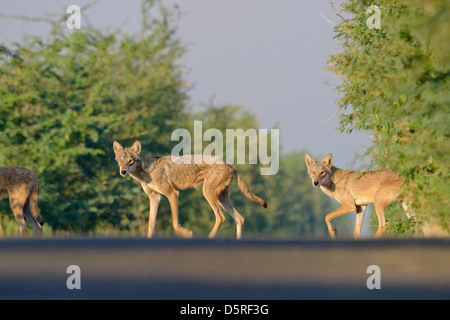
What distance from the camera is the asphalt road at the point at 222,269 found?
787cm

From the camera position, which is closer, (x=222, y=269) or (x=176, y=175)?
(x=222, y=269)

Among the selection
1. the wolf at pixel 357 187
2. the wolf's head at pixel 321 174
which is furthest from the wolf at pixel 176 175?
the wolf at pixel 357 187

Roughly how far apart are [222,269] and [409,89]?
4.55 m

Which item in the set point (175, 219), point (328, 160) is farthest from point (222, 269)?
point (328, 160)

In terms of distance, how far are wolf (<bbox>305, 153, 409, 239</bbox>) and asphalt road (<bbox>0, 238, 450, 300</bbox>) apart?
6368 millimetres

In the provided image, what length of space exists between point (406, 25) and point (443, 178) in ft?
8.03

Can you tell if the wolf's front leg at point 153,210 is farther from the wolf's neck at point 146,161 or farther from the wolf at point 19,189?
the wolf at point 19,189

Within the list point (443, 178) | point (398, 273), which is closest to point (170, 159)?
point (443, 178)

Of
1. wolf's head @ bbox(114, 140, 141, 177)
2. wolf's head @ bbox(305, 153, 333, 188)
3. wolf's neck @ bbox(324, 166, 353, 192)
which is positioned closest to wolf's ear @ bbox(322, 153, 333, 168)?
wolf's head @ bbox(305, 153, 333, 188)

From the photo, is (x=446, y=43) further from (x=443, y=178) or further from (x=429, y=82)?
(x=443, y=178)

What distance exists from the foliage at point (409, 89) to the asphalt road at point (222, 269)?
1.97m

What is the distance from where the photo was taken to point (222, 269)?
904 centimetres

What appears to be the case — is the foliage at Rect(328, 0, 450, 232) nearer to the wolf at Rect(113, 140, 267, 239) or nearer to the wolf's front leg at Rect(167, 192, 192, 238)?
the wolf at Rect(113, 140, 267, 239)

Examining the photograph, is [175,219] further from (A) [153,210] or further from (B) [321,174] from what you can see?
(B) [321,174]
